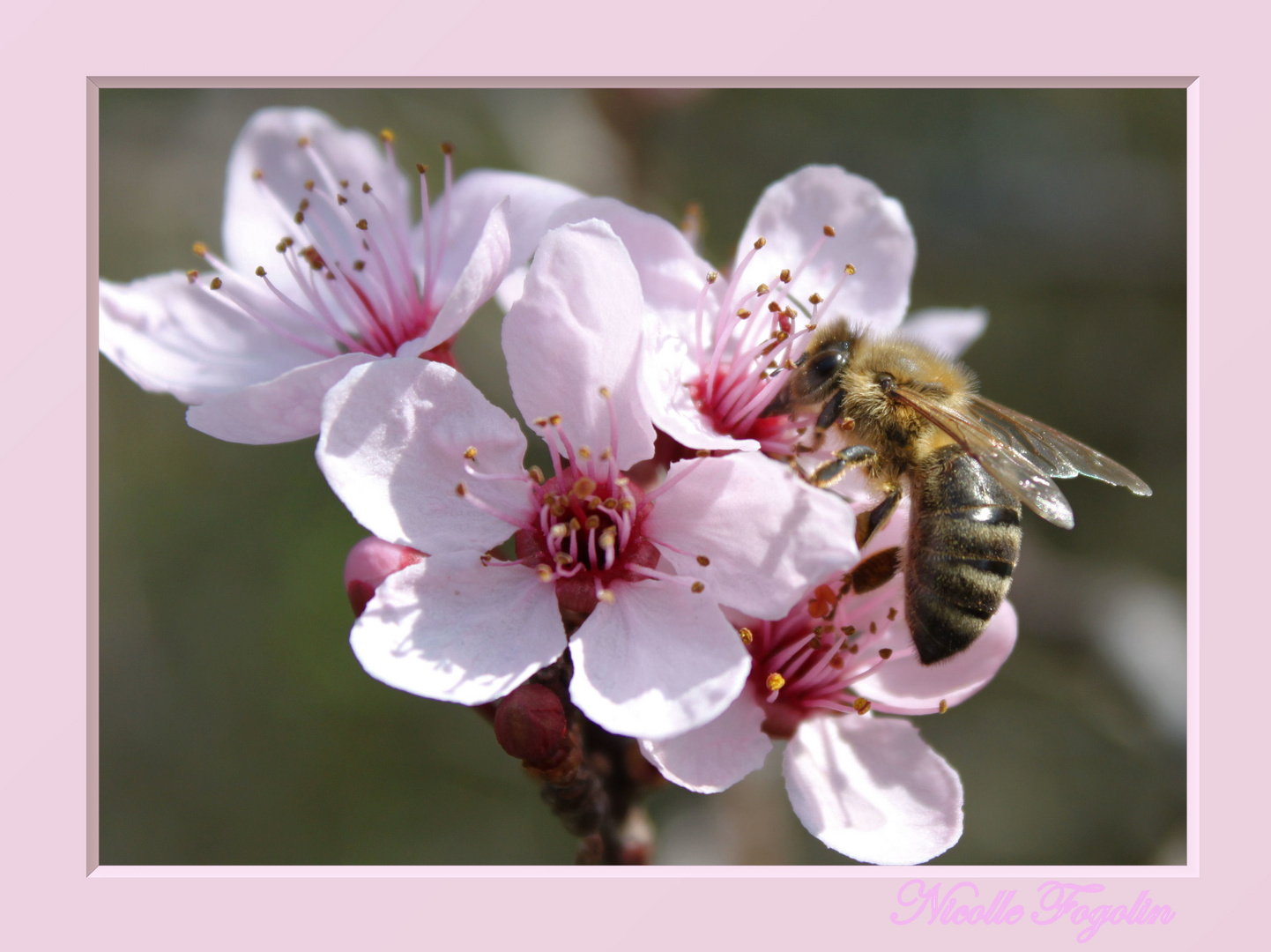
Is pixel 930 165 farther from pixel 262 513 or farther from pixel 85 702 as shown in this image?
pixel 85 702

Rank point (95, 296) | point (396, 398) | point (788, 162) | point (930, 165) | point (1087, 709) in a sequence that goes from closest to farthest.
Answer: point (396, 398)
point (95, 296)
point (1087, 709)
point (930, 165)
point (788, 162)

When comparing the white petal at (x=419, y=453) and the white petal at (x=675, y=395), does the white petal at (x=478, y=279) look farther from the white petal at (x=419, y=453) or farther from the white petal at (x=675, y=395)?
the white petal at (x=675, y=395)

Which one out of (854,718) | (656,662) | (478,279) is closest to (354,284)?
(478,279)

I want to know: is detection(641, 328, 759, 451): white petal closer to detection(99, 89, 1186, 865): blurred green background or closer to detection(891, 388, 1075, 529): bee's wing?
detection(891, 388, 1075, 529): bee's wing

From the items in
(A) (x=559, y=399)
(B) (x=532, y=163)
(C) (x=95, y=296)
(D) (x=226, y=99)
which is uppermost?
(D) (x=226, y=99)

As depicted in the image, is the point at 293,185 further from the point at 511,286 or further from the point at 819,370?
the point at 819,370

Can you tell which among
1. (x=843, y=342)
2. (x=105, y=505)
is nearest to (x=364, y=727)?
(x=105, y=505)

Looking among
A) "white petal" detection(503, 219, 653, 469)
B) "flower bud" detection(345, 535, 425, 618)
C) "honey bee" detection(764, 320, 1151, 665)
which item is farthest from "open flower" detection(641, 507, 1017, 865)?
"flower bud" detection(345, 535, 425, 618)
